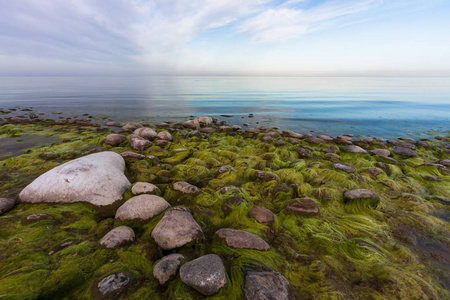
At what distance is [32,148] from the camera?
6.46 m

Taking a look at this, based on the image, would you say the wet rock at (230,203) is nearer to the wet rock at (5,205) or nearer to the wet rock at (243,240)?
the wet rock at (243,240)

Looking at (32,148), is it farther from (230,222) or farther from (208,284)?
(208,284)

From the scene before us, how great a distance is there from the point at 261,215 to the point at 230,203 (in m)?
0.63

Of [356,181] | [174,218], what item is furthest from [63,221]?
[356,181]

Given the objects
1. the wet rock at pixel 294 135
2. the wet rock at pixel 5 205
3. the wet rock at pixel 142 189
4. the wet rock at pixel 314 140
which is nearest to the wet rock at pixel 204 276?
the wet rock at pixel 142 189

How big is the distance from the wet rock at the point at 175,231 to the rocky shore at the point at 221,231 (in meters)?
0.01

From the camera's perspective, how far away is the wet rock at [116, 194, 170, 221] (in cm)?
304

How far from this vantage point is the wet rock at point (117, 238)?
248cm

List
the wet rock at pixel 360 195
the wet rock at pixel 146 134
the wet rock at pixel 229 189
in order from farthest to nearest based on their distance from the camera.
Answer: the wet rock at pixel 146 134 < the wet rock at pixel 229 189 < the wet rock at pixel 360 195

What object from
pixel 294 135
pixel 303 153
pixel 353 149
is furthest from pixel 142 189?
pixel 294 135

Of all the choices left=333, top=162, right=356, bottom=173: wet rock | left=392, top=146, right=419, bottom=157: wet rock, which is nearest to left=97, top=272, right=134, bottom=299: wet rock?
left=333, top=162, right=356, bottom=173: wet rock

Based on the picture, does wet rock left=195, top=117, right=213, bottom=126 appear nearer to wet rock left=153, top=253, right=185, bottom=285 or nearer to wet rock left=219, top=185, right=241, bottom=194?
wet rock left=219, top=185, right=241, bottom=194

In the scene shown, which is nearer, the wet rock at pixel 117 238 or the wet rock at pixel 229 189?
the wet rock at pixel 117 238

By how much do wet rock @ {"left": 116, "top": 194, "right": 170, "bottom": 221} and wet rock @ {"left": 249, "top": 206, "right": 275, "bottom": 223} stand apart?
1.50 metres
